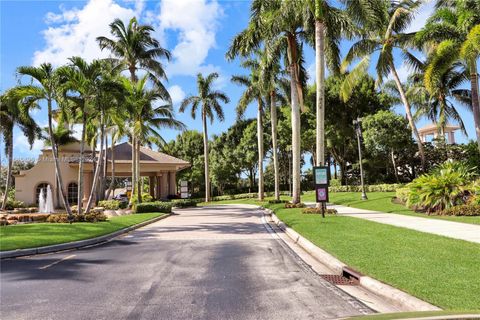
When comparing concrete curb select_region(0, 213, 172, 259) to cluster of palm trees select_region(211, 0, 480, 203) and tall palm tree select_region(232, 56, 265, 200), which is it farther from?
tall palm tree select_region(232, 56, 265, 200)

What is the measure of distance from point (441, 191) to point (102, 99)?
632 inches

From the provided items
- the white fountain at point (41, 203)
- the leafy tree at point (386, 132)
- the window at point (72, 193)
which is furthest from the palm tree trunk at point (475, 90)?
the window at point (72, 193)

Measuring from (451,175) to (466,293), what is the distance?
1416 cm

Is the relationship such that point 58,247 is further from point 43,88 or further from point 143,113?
point 143,113

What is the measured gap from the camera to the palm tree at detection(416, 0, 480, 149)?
779 inches

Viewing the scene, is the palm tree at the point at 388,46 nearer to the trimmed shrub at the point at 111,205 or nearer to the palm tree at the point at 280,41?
the palm tree at the point at 280,41

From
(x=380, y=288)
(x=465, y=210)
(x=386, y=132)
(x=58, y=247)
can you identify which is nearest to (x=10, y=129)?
(x=58, y=247)

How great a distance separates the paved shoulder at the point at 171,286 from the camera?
5520 mm

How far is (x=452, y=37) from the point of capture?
830 inches

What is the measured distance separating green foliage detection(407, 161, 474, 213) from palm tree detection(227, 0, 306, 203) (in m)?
6.70

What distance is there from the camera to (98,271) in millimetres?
8344

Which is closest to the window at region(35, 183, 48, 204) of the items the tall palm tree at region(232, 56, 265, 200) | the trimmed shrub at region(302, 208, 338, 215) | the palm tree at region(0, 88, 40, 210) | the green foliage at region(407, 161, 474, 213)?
the palm tree at region(0, 88, 40, 210)

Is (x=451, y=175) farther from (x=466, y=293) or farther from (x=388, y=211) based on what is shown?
(x=466, y=293)

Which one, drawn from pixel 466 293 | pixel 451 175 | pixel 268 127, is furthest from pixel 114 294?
pixel 268 127
